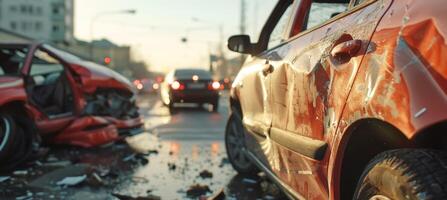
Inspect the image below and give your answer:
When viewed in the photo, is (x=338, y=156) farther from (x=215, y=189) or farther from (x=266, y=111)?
(x=215, y=189)

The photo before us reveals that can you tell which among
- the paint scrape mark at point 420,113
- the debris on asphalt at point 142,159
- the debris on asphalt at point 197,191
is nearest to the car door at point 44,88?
the debris on asphalt at point 142,159

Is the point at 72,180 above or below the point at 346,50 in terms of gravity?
below

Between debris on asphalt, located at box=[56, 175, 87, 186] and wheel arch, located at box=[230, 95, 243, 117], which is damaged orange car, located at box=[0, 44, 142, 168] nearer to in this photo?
debris on asphalt, located at box=[56, 175, 87, 186]

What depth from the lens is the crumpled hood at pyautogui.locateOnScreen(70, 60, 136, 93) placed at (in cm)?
824

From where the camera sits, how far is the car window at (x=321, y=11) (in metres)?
4.09

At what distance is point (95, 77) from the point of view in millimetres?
8438

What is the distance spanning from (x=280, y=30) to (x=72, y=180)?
102 inches

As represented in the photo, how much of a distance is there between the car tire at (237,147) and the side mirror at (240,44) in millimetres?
813

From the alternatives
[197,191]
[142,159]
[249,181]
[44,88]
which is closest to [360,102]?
[197,191]

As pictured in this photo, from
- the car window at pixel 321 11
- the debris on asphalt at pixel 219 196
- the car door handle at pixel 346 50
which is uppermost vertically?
the car window at pixel 321 11

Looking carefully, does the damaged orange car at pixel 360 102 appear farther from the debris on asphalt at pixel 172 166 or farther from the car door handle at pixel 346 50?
the debris on asphalt at pixel 172 166

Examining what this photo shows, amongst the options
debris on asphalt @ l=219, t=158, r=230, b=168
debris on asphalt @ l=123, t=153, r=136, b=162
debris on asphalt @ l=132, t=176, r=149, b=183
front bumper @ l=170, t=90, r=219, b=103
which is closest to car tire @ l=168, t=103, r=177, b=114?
front bumper @ l=170, t=90, r=219, b=103

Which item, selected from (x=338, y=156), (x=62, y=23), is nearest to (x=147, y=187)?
(x=338, y=156)

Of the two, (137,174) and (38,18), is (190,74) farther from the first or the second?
(38,18)
